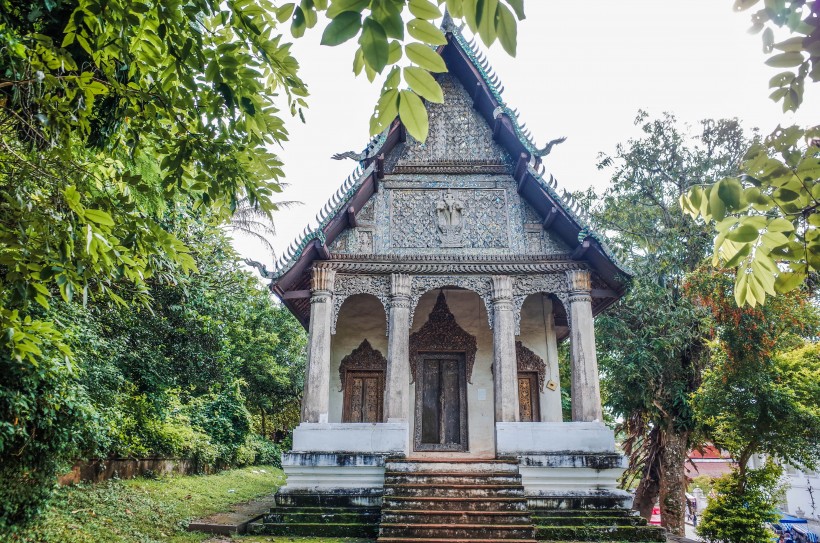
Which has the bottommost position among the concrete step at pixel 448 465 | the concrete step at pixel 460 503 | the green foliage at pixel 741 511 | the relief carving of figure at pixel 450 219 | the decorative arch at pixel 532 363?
the green foliage at pixel 741 511

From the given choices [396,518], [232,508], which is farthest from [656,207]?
[232,508]

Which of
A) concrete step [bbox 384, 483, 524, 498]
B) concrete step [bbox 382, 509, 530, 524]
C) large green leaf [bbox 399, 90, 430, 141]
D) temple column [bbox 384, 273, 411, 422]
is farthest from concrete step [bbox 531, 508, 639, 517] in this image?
large green leaf [bbox 399, 90, 430, 141]

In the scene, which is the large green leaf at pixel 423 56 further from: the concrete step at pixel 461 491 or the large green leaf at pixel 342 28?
the concrete step at pixel 461 491

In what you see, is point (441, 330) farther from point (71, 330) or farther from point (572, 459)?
point (71, 330)

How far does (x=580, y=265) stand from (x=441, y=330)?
3184mm

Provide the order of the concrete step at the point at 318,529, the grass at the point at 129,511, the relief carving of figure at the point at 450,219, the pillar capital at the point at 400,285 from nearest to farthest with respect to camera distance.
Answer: the grass at the point at 129,511 → the concrete step at the point at 318,529 → the pillar capital at the point at 400,285 → the relief carving of figure at the point at 450,219

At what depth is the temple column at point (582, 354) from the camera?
9117 mm

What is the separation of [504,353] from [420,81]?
844cm

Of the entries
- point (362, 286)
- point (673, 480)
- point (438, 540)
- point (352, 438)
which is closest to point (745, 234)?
point (438, 540)

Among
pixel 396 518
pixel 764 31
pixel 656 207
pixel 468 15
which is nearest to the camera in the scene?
pixel 468 15

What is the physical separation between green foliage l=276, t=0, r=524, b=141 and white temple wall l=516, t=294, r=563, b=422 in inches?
407

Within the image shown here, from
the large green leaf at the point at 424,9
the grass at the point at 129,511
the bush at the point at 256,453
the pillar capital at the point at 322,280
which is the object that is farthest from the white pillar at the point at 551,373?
the large green leaf at the point at 424,9

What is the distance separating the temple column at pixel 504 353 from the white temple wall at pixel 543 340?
1.82m

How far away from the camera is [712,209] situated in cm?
168
